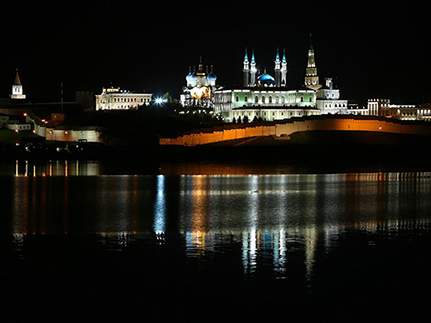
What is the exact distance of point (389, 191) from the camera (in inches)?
1129

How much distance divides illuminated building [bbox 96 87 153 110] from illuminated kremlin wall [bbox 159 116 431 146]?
2684 cm

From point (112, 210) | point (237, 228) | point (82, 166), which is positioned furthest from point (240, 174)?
point (237, 228)

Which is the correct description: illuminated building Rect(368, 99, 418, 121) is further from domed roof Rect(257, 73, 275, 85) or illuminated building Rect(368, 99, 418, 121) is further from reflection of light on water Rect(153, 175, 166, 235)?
reflection of light on water Rect(153, 175, 166, 235)

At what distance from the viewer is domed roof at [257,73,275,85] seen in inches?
3319

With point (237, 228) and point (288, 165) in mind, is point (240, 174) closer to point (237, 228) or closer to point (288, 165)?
point (288, 165)

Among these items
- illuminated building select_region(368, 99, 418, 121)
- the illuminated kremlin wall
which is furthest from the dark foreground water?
illuminated building select_region(368, 99, 418, 121)

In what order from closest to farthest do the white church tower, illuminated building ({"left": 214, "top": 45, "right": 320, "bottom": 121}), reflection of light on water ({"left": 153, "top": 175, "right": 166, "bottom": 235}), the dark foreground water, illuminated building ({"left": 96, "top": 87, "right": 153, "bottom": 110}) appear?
1. the dark foreground water
2. reflection of light on water ({"left": 153, "top": 175, "right": 166, "bottom": 235})
3. illuminated building ({"left": 214, "top": 45, "right": 320, "bottom": 121})
4. illuminated building ({"left": 96, "top": 87, "right": 153, "bottom": 110})
5. the white church tower

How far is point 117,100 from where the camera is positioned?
82.8 meters

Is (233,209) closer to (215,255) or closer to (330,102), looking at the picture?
(215,255)

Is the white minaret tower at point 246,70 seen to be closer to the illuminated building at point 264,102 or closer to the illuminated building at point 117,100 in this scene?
the illuminated building at point 264,102

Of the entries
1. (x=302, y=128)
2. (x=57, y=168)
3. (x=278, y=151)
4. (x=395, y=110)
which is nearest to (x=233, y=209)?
(x=57, y=168)

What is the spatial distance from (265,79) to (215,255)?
69.4m

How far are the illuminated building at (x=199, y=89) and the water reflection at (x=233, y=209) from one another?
143 feet

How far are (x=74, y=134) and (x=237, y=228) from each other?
4021 centimetres
